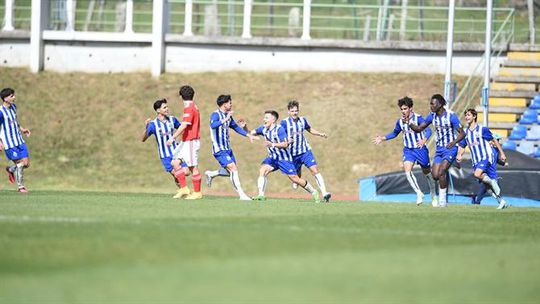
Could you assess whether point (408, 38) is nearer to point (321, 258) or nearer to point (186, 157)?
point (186, 157)

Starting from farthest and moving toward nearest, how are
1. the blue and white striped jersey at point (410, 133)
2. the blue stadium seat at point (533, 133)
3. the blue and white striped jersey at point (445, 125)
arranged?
the blue stadium seat at point (533, 133) → the blue and white striped jersey at point (410, 133) → the blue and white striped jersey at point (445, 125)

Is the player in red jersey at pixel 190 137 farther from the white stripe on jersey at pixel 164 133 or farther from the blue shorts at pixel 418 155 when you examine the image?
the blue shorts at pixel 418 155

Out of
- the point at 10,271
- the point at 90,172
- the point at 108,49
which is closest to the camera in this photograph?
the point at 10,271

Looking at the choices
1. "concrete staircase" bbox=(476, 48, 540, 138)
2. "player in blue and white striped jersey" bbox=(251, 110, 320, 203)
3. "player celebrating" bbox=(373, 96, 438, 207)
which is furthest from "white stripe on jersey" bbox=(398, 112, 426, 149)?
"concrete staircase" bbox=(476, 48, 540, 138)

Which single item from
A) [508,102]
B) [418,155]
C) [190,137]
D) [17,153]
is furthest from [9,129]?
[508,102]

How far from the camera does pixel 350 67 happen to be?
39.8 metres

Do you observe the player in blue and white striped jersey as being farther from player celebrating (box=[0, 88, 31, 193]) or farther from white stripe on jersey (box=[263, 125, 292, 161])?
player celebrating (box=[0, 88, 31, 193])

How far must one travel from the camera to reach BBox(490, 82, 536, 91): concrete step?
3800 cm

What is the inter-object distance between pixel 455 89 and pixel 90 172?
1078 cm

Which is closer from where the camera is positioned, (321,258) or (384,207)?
(321,258)

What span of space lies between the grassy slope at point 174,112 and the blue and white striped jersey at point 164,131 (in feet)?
26.9

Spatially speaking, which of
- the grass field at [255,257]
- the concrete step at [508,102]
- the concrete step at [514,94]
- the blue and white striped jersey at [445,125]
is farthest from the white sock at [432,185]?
the concrete step at [514,94]

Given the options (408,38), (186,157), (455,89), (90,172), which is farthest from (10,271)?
(408,38)

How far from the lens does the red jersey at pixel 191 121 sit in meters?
23.0
